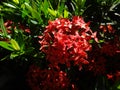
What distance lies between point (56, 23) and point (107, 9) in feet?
2.33

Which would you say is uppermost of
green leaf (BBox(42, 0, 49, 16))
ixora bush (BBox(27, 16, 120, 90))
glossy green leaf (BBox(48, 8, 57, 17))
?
green leaf (BBox(42, 0, 49, 16))

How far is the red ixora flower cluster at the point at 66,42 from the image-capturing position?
278cm

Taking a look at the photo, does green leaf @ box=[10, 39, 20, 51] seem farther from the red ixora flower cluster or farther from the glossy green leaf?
the glossy green leaf

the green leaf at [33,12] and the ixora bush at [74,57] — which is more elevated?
the green leaf at [33,12]

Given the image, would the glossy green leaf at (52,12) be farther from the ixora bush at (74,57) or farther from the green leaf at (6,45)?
the green leaf at (6,45)

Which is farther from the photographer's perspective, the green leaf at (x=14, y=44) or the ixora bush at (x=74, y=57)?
the green leaf at (x=14, y=44)

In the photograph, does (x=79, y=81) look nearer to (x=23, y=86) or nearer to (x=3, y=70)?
(x=23, y=86)

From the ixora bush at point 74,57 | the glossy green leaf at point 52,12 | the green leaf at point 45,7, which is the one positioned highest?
the green leaf at point 45,7

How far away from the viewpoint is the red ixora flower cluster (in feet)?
9.12

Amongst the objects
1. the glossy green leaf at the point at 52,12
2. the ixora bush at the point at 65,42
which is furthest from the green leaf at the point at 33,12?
the glossy green leaf at the point at 52,12

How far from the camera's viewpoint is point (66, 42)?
278 cm

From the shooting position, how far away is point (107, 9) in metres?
3.36

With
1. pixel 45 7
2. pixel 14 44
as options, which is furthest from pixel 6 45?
pixel 45 7

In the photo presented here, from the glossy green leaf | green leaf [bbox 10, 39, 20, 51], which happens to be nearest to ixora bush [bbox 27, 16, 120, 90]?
the glossy green leaf
